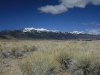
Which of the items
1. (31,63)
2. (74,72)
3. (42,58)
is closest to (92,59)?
(74,72)

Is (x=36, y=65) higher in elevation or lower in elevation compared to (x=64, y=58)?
A: higher

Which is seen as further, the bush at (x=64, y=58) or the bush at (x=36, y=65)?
the bush at (x=64, y=58)

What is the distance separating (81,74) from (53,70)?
136cm

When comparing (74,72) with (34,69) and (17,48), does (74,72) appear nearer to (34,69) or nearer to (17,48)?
(34,69)

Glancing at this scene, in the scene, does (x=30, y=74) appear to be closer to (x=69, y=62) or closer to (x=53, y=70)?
(x=53, y=70)

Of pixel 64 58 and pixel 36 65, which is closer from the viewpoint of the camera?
pixel 36 65

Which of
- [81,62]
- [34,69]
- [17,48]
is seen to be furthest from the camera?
[17,48]

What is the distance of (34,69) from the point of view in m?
6.75

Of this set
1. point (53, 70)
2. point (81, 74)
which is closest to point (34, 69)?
point (53, 70)

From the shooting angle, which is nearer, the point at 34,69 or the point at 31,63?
the point at 34,69

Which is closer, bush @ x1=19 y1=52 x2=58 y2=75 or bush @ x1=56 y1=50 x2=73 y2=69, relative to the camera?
bush @ x1=19 y1=52 x2=58 y2=75

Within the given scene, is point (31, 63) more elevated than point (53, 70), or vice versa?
point (31, 63)

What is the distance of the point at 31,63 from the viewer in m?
7.41

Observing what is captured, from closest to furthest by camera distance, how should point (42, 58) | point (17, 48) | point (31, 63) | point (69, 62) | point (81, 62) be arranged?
point (31, 63)
point (42, 58)
point (81, 62)
point (69, 62)
point (17, 48)
